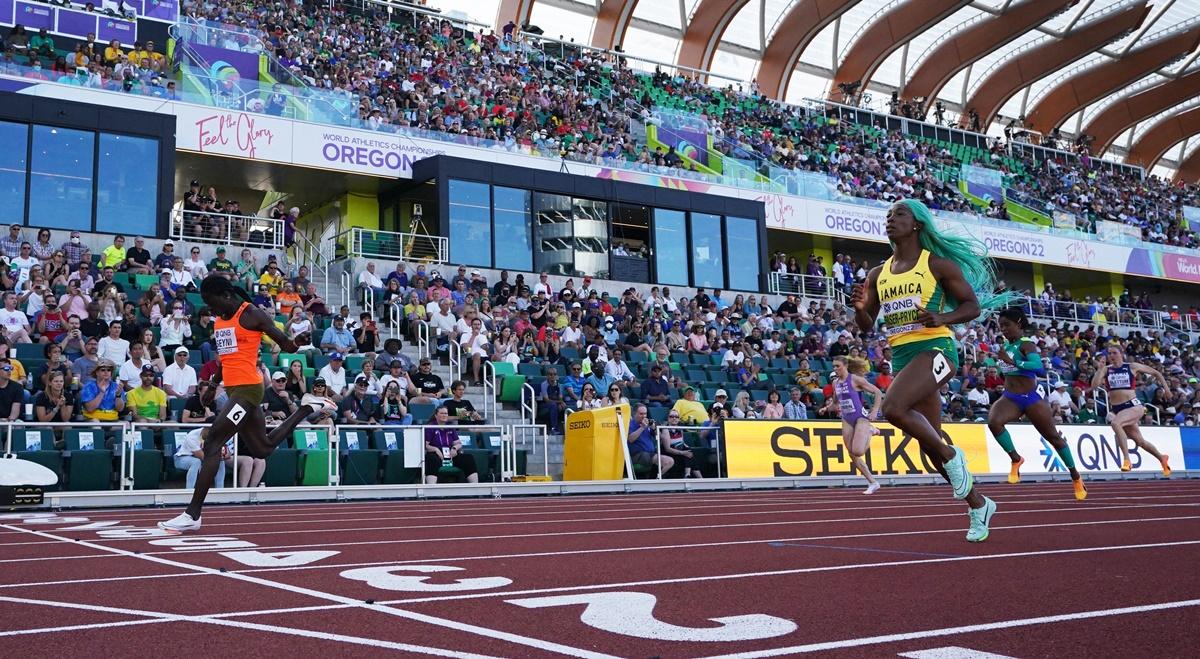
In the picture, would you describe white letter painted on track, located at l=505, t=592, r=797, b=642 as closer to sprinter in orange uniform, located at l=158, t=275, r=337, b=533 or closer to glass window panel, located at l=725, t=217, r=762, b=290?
sprinter in orange uniform, located at l=158, t=275, r=337, b=533

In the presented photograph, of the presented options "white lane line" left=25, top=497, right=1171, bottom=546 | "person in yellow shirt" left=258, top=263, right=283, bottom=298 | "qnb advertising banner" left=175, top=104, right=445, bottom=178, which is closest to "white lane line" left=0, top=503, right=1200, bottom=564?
"white lane line" left=25, top=497, right=1171, bottom=546

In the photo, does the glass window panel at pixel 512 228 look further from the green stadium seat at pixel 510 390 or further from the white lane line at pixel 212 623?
the white lane line at pixel 212 623

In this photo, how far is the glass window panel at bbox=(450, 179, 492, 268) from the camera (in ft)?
85.1

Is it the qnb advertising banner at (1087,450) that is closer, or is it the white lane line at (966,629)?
the white lane line at (966,629)

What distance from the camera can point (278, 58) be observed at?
2711 centimetres

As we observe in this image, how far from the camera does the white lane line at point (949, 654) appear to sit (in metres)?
3.09

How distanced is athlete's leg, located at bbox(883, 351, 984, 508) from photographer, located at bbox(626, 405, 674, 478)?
9728mm

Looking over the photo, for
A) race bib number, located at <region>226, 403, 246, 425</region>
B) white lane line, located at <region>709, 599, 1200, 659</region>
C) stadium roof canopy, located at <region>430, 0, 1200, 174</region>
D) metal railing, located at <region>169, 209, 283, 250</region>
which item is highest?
stadium roof canopy, located at <region>430, 0, 1200, 174</region>

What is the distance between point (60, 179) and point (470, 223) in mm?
8867

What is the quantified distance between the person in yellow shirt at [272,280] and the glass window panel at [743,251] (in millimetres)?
13927

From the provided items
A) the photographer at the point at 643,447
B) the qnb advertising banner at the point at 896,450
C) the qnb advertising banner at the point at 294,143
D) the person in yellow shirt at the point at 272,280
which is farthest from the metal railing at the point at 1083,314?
the person in yellow shirt at the point at 272,280

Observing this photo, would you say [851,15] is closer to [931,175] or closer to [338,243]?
[931,175]

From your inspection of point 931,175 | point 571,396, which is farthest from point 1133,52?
point 571,396

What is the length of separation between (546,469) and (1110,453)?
10.9 metres
